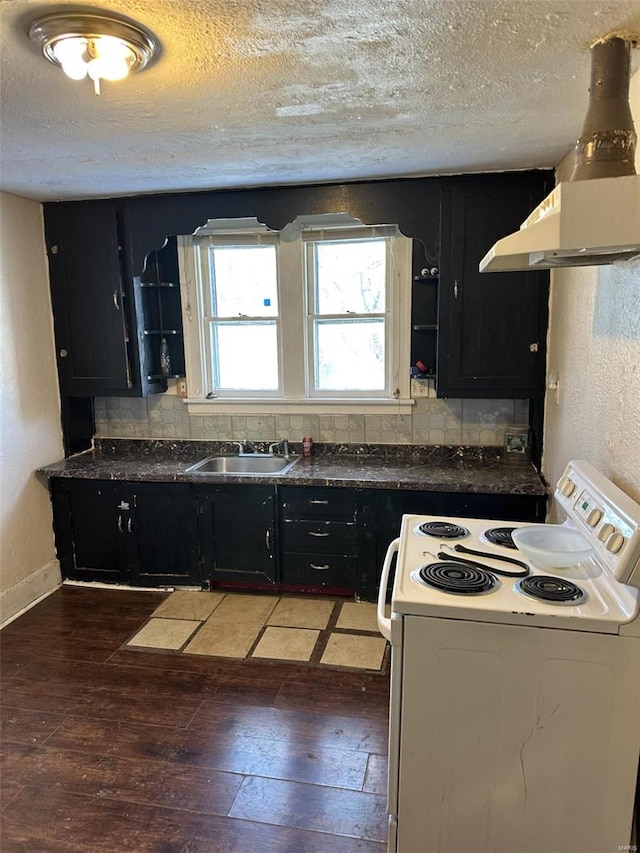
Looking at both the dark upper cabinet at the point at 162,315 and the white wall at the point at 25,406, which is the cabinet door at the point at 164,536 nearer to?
the white wall at the point at 25,406

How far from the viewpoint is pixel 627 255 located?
1506 mm

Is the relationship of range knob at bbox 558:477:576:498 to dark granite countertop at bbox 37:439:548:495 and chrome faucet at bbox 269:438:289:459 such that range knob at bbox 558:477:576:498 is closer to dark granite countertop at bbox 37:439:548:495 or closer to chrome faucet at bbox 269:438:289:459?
dark granite countertop at bbox 37:439:548:495

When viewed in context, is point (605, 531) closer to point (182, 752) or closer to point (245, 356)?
point (182, 752)

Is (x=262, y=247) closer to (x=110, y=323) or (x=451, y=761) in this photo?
(x=110, y=323)

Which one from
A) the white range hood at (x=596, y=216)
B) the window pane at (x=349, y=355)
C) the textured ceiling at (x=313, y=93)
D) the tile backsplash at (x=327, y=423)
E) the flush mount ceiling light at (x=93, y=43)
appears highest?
the textured ceiling at (x=313, y=93)

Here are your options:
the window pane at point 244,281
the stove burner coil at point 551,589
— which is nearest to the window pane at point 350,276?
the window pane at point 244,281

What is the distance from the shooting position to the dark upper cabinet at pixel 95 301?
3.30 m

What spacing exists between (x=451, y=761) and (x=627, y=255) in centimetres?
146

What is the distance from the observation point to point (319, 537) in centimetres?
312

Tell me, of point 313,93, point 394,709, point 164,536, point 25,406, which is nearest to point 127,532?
point 164,536

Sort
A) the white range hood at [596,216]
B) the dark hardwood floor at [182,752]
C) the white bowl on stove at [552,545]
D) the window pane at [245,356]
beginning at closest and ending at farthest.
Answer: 1. the white range hood at [596,216]
2. the white bowl on stove at [552,545]
3. the dark hardwood floor at [182,752]
4. the window pane at [245,356]

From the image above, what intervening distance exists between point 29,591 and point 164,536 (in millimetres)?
834

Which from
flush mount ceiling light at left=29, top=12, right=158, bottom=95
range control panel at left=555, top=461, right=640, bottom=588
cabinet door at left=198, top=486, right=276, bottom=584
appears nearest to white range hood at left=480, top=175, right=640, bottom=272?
range control panel at left=555, top=461, right=640, bottom=588

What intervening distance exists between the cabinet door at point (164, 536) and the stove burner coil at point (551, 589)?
85.6 inches
